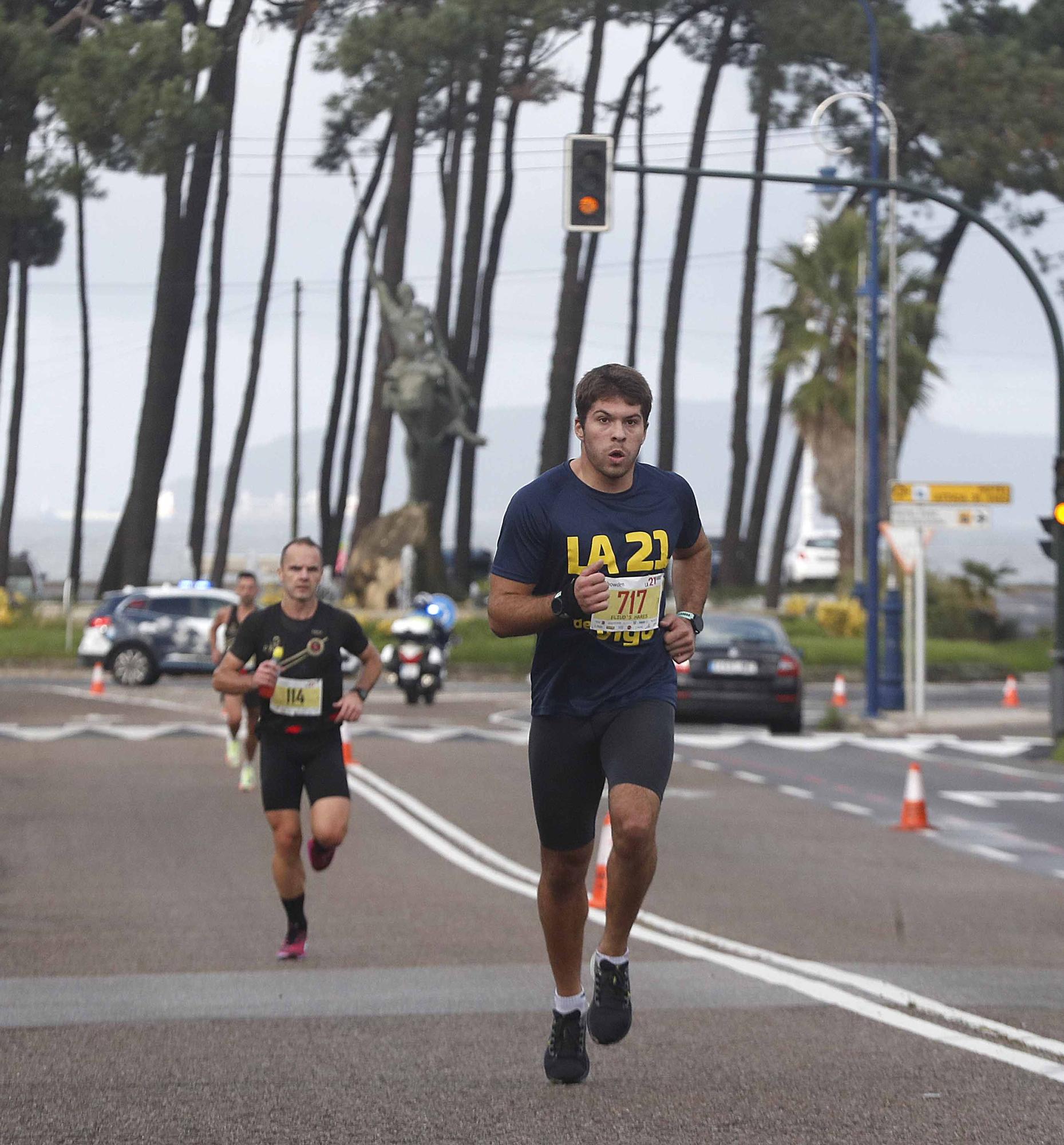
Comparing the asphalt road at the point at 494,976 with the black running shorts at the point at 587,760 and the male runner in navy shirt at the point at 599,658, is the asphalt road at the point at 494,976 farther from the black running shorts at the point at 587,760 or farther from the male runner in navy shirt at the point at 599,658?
the black running shorts at the point at 587,760

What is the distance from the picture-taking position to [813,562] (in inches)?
2751

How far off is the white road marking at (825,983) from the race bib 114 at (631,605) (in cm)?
182

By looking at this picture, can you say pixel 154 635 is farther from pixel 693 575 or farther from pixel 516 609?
pixel 516 609

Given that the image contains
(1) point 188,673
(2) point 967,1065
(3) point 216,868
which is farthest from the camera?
(1) point 188,673

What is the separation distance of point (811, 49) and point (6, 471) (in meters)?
36.7

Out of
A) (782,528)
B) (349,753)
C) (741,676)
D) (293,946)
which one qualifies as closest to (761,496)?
(782,528)

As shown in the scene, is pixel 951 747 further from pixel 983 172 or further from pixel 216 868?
pixel 983 172

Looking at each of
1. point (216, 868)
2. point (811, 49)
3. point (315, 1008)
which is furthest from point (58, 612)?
point (315, 1008)

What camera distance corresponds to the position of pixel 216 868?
1321cm

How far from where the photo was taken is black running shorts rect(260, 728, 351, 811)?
30.9 feet

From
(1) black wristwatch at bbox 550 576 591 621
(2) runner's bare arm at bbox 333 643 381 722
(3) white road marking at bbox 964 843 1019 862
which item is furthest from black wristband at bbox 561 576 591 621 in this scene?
(3) white road marking at bbox 964 843 1019 862

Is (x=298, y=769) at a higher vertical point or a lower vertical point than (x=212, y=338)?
lower

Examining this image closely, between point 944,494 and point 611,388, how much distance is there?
2288 centimetres

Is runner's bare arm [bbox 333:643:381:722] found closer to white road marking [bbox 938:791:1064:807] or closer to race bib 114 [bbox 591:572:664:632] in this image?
race bib 114 [bbox 591:572:664:632]
